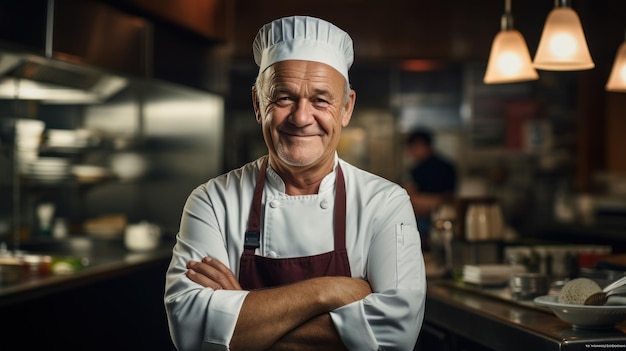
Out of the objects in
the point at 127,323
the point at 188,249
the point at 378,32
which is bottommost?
the point at 127,323

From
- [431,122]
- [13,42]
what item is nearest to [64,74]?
[13,42]

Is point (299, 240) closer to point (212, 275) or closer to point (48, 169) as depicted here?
point (212, 275)

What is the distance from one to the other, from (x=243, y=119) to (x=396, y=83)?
55.5 inches

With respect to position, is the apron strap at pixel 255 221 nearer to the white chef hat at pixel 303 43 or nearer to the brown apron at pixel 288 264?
the brown apron at pixel 288 264

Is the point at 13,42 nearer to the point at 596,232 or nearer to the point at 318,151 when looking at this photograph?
the point at 318,151

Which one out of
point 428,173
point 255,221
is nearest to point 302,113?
point 255,221

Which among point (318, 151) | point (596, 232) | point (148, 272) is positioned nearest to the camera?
point (318, 151)

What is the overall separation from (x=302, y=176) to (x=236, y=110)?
513 centimetres

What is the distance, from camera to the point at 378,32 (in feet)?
22.5

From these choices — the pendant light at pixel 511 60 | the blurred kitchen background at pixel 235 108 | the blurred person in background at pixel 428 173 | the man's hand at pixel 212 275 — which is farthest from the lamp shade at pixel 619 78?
the blurred person in background at pixel 428 173

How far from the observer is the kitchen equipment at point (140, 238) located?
18.5 ft

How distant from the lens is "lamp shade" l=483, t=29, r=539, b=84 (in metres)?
3.73

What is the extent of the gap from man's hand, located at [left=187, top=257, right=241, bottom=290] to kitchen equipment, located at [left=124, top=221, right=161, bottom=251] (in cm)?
361

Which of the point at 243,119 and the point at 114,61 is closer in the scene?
the point at 114,61
